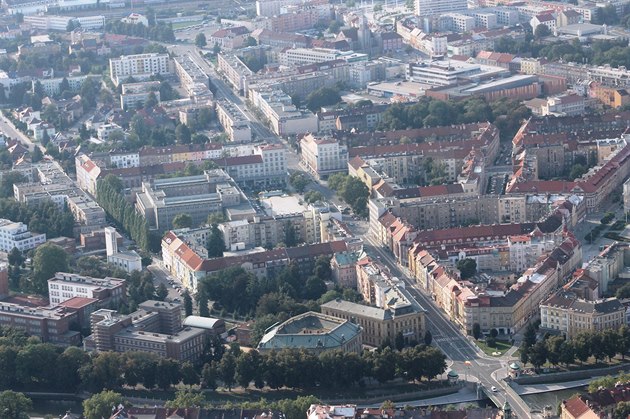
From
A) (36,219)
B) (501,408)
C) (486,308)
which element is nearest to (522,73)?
(36,219)

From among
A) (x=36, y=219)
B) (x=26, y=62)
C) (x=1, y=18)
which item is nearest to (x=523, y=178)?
(x=36, y=219)

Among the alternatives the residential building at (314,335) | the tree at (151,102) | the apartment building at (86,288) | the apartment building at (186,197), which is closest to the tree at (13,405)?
the residential building at (314,335)

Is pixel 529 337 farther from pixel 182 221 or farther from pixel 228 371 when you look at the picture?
pixel 182 221

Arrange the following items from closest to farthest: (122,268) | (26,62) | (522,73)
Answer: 1. (122,268)
2. (522,73)
3. (26,62)

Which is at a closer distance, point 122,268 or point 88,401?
point 88,401

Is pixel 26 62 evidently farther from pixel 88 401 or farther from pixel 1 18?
pixel 88 401

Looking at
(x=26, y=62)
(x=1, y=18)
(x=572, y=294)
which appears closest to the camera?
(x=572, y=294)

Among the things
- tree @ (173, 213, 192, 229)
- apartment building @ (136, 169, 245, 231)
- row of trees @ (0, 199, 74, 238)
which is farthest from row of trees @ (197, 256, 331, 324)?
row of trees @ (0, 199, 74, 238)

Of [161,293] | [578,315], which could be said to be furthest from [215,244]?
[578,315]
